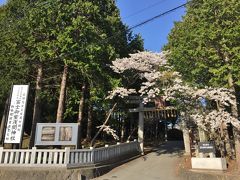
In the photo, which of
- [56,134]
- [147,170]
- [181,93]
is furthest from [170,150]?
[56,134]

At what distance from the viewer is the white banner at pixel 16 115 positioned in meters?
11.8

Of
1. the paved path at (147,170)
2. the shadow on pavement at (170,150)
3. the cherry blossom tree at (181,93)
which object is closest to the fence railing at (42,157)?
the paved path at (147,170)

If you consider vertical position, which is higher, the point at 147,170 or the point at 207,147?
the point at 207,147

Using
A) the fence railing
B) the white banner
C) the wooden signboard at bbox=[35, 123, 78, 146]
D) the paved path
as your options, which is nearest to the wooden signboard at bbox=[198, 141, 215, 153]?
the paved path

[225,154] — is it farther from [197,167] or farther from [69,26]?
[69,26]

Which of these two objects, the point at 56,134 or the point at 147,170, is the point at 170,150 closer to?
the point at 147,170

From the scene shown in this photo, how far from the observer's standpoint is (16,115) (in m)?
12.2

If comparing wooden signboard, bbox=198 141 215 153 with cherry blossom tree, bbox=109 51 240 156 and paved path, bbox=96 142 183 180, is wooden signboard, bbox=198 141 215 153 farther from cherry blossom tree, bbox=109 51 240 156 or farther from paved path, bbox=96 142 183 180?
paved path, bbox=96 142 183 180

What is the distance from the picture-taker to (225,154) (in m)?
15.5

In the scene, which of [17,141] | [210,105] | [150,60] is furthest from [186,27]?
[17,141]

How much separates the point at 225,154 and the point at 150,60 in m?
7.18

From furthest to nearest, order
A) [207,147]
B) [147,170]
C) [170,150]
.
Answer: [170,150], [147,170], [207,147]

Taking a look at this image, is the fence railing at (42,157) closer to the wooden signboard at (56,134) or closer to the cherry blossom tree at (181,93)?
the wooden signboard at (56,134)

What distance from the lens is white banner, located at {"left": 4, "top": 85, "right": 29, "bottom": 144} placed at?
38.7ft
